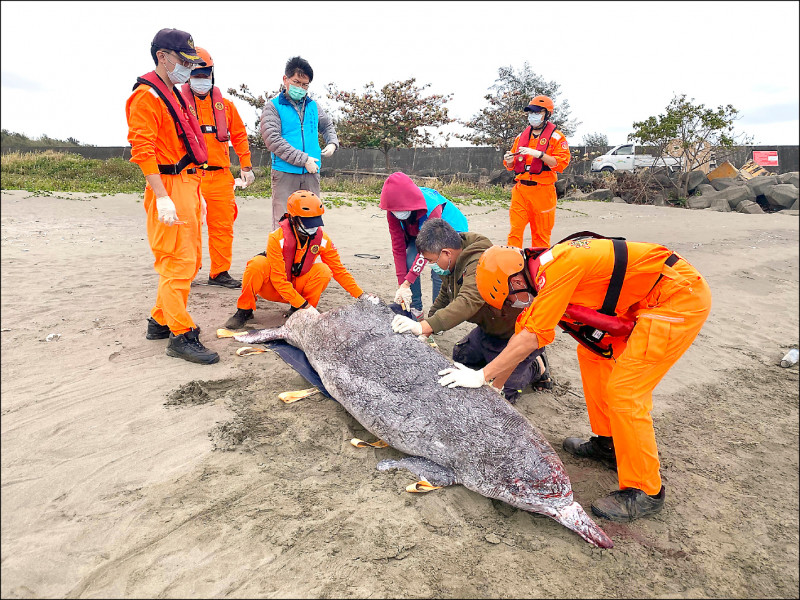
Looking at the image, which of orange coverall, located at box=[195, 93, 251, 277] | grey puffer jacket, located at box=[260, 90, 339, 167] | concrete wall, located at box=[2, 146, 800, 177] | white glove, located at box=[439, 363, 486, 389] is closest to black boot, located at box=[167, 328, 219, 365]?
orange coverall, located at box=[195, 93, 251, 277]

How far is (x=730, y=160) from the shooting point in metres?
19.2

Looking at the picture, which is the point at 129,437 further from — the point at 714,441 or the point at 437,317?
the point at 714,441

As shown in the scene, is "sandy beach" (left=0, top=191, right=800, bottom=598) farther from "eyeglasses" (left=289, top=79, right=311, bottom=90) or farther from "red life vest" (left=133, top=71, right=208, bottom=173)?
"eyeglasses" (left=289, top=79, right=311, bottom=90)

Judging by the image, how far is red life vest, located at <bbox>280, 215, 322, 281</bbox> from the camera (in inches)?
Answer: 189

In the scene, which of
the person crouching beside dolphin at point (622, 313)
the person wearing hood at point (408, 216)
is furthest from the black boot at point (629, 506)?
the person wearing hood at point (408, 216)

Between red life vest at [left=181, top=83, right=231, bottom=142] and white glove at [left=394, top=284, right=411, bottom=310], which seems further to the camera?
red life vest at [left=181, top=83, right=231, bottom=142]

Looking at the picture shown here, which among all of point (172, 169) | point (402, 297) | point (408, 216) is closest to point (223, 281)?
point (172, 169)

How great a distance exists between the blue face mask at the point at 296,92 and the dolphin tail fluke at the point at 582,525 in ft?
15.6

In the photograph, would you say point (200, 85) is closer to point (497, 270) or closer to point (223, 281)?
point (223, 281)

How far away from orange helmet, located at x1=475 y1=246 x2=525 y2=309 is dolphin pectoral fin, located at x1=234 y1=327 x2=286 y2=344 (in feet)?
6.96

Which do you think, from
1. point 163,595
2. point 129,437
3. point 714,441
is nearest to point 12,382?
point 129,437

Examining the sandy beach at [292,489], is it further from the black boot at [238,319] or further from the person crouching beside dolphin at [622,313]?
the person crouching beside dolphin at [622,313]

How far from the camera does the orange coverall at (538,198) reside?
21.9 feet

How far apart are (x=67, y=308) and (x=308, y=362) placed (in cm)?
272
